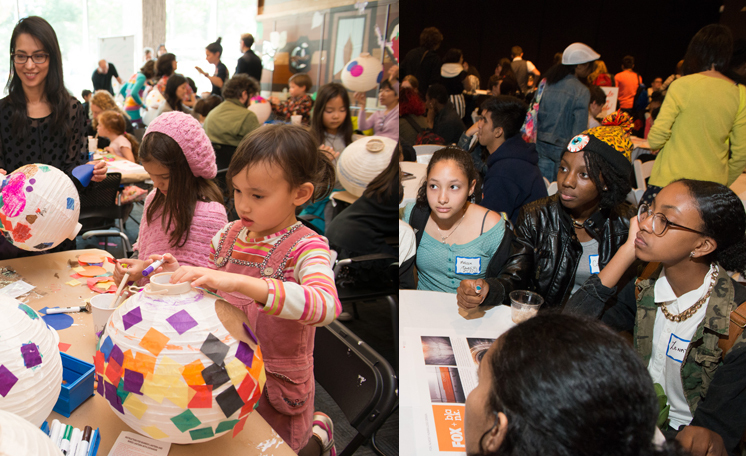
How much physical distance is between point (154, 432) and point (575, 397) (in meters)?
0.68

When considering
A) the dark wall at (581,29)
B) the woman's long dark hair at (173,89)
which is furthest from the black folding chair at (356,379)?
the dark wall at (581,29)

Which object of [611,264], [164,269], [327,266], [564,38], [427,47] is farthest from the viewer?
[564,38]

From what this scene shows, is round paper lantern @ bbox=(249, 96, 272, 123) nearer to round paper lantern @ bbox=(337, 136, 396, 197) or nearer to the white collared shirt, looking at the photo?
round paper lantern @ bbox=(337, 136, 396, 197)

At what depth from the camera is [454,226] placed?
6.73 feet

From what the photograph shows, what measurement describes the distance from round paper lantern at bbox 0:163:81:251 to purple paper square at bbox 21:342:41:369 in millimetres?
822

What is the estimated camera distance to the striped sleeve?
2.89ft

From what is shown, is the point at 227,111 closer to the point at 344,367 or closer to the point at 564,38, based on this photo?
the point at 344,367

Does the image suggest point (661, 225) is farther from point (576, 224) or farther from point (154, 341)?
point (154, 341)

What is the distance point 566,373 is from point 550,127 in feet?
11.7

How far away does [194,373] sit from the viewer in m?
0.77

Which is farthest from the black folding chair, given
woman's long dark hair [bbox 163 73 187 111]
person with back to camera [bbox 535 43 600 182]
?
woman's long dark hair [bbox 163 73 187 111]

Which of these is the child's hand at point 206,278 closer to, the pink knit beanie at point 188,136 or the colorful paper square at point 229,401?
the colorful paper square at point 229,401

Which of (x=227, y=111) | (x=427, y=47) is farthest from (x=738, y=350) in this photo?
(x=427, y=47)

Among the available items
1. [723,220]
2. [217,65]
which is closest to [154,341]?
[723,220]
